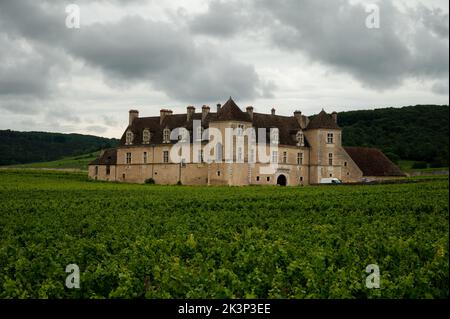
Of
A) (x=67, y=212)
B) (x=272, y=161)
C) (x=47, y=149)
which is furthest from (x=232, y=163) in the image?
(x=47, y=149)

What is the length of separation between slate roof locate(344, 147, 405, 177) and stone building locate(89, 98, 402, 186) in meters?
0.13

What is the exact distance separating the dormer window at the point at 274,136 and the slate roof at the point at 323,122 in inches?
215

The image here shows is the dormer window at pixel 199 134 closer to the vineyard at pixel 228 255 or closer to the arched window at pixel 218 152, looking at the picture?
the arched window at pixel 218 152

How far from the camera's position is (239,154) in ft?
212

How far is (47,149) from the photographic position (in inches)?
7239

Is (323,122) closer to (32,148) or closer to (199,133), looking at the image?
(199,133)

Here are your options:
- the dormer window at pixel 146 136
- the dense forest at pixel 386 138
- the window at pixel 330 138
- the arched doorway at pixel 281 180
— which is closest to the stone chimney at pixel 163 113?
the dormer window at pixel 146 136

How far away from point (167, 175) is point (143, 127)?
8.86m

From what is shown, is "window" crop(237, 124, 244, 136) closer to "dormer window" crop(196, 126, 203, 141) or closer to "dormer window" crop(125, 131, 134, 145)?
"dormer window" crop(196, 126, 203, 141)

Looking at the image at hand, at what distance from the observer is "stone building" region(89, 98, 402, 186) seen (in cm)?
6494

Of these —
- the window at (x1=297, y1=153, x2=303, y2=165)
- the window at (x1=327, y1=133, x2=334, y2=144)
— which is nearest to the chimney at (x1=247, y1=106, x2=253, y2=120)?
the window at (x1=297, y1=153, x2=303, y2=165)

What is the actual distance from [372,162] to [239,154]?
723 inches

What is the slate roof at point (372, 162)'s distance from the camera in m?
70.2

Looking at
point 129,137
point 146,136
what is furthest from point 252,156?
point 129,137
